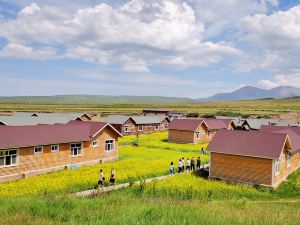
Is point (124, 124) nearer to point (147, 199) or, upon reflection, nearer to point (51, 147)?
point (51, 147)

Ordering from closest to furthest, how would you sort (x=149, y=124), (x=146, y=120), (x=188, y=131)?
(x=188, y=131), (x=146, y=120), (x=149, y=124)

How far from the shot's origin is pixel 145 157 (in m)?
44.5

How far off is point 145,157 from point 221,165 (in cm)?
1382

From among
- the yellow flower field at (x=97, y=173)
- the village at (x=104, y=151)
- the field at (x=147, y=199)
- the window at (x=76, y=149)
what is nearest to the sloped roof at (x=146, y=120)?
the field at (x=147, y=199)

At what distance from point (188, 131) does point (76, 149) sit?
93.0 feet

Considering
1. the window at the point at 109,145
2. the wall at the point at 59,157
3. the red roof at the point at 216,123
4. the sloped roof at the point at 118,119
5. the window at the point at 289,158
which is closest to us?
the wall at the point at 59,157

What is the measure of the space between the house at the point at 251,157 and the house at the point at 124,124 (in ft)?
121

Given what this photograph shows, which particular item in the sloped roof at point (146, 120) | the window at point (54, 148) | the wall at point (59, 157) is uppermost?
the sloped roof at point (146, 120)

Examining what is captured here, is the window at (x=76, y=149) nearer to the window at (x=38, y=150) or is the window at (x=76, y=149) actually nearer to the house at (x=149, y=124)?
the window at (x=38, y=150)

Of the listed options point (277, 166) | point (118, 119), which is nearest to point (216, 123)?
point (118, 119)

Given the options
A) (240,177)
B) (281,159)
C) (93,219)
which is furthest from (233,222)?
(281,159)

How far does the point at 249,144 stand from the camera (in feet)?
107

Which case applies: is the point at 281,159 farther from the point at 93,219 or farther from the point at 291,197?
the point at 93,219

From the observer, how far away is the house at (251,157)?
30.5 metres
